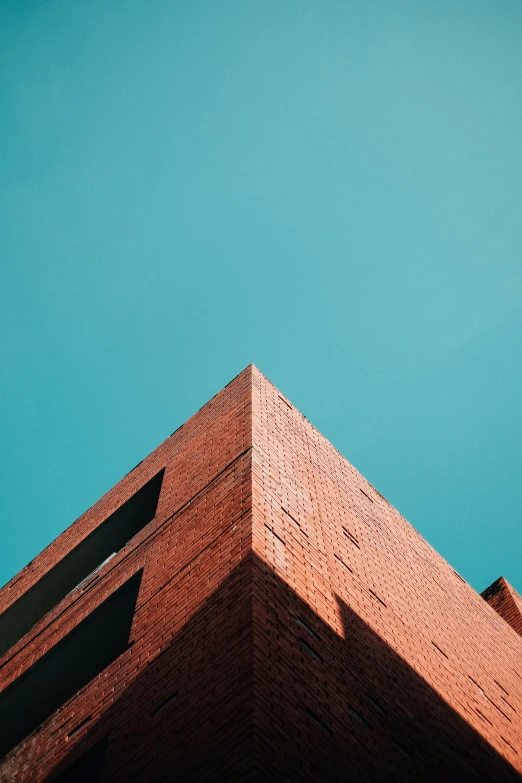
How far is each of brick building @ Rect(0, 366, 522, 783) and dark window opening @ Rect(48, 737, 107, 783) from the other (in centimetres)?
2

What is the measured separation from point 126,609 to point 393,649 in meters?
3.22

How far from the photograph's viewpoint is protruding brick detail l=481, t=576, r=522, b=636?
1405cm

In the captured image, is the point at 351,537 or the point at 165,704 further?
the point at 351,537

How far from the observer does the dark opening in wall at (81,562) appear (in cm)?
A: 1005

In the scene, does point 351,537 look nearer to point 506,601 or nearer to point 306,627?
point 306,627

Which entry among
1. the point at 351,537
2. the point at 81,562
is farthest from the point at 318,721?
the point at 81,562

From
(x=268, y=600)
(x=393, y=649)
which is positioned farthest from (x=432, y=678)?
(x=268, y=600)

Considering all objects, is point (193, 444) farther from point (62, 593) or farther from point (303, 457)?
point (62, 593)

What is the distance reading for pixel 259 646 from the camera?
413 cm

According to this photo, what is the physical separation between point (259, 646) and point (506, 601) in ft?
42.4

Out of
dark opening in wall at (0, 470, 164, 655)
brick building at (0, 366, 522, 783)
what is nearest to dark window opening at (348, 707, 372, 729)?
brick building at (0, 366, 522, 783)

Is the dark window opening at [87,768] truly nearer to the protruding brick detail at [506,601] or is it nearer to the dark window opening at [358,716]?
the dark window opening at [358,716]

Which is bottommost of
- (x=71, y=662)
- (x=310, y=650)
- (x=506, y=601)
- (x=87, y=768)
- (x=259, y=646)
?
(x=310, y=650)

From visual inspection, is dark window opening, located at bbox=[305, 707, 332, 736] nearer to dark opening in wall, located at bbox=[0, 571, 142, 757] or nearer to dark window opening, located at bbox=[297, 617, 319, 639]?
dark window opening, located at bbox=[297, 617, 319, 639]
